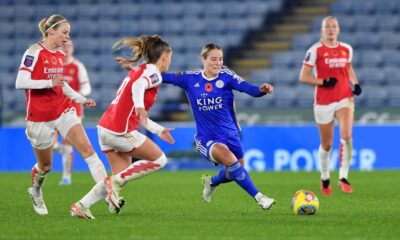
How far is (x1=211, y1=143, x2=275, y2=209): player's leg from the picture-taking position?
30.0 feet

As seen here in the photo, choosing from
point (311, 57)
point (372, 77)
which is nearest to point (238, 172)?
point (311, 57)

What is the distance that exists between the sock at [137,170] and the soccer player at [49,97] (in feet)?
0.88

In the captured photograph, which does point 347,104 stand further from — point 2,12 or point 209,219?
point 2,12

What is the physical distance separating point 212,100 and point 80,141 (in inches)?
62.3

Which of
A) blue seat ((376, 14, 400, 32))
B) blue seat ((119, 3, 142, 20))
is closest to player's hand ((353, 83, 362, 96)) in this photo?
blue seat ((376, 14, 400, 32))

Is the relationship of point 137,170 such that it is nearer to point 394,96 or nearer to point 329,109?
point 329,109

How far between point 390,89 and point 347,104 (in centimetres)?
927

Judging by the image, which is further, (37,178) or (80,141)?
(37,178)

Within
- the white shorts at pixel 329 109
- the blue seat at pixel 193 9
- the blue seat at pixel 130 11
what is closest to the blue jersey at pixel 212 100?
the white shorts at pixel 329 109

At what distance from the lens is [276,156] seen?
19031mm

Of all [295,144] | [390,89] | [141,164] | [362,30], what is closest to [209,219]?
[141,164]

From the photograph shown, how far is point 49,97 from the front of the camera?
9.12m

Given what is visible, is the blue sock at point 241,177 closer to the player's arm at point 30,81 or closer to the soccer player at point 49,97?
the soccer player at point 49,97

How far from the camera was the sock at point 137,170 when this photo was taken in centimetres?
877
